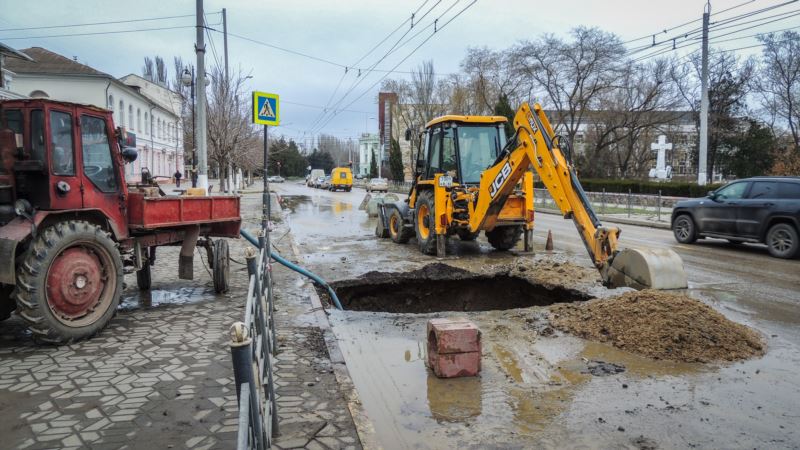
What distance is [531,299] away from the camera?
9422 mm

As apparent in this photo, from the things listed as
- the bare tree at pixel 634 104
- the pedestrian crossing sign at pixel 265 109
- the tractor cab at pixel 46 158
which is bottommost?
the tractor cab at pixel 46 158

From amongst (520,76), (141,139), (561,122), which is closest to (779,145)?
(561,122)

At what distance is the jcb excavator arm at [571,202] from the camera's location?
7742 millimetres

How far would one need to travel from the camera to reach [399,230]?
14.7 meters

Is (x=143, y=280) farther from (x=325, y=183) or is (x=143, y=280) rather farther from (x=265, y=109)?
(x=325, y=183)

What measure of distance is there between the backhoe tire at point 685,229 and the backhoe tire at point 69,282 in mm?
13811

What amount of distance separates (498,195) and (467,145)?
223 centimetres

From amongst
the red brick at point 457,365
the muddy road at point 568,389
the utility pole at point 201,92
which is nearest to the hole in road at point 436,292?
the muddy road at point 568,389

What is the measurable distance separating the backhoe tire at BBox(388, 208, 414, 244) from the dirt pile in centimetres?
804

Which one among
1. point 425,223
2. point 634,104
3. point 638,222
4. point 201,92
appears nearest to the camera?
point 425,223

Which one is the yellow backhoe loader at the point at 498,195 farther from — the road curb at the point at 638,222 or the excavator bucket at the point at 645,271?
the road curb at the point at 638,222

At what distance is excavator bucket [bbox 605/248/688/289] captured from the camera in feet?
25.0

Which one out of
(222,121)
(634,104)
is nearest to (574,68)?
(634,104)

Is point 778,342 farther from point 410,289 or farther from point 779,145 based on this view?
point 779,145
